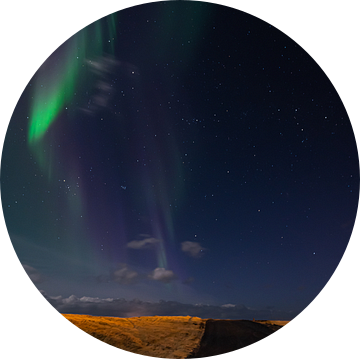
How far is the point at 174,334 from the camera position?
12.2 metres

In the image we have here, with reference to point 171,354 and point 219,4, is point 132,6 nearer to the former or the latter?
point 219,4

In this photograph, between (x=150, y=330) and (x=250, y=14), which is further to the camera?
(x=150, y=330)

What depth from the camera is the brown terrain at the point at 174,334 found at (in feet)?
34.7

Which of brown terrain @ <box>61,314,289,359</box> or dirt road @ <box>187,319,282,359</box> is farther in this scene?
dirt road @ <box>187,319,282,359</box>

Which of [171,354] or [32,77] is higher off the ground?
[32,77]

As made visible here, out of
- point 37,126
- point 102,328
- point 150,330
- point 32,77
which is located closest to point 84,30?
point 32,77

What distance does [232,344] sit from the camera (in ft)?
38.2

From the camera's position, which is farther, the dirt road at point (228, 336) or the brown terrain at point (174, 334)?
the dirt road at point (228, 336)

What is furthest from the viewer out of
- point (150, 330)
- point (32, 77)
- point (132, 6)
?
point (150, 330)

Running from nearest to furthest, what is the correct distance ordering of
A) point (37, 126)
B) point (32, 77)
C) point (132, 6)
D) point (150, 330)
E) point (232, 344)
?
point (32, 77)
point (132, 6)
point (37, 126)
point (232, 344)
point (150, 330)

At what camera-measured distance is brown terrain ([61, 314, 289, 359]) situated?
34.7ft

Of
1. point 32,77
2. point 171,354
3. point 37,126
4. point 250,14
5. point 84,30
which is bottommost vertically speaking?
point 171,354

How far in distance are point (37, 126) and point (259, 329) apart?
605 inches

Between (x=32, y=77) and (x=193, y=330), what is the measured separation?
1399cm
